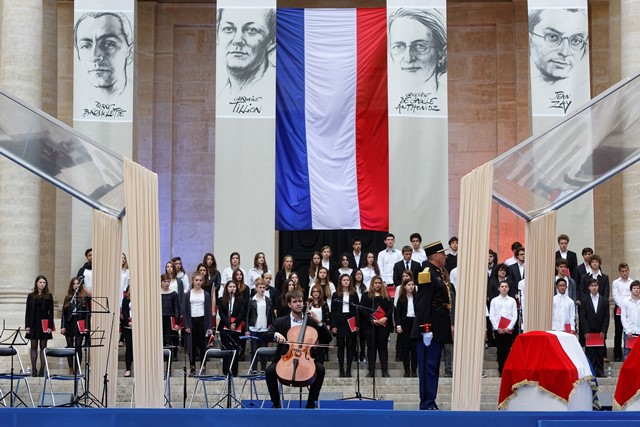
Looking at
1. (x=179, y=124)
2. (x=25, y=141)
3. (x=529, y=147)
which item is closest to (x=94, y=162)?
(x=25, y=141)

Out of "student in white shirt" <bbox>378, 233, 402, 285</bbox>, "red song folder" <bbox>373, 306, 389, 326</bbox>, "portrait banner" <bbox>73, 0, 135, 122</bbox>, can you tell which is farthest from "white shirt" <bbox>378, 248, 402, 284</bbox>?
"portrait banner" <bbox>73, 0, 135, 122</bbox>

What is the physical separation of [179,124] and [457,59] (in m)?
7.35

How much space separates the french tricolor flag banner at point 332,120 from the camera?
2389cm

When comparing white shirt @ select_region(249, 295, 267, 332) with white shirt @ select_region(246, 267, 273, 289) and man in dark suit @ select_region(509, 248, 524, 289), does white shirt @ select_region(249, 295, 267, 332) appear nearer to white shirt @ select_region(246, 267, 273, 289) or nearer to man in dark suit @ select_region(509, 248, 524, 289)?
white shirt @ select_region(246, 267, 273, 289)

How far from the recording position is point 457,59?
30016mm

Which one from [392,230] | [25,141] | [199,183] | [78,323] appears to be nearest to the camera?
[25,141]

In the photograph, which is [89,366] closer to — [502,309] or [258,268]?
[258,268]

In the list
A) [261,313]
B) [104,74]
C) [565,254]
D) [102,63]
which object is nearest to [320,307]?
[261,313]

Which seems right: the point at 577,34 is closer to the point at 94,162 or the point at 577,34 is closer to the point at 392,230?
the point at 392,230

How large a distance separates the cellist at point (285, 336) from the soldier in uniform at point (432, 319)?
1534mm

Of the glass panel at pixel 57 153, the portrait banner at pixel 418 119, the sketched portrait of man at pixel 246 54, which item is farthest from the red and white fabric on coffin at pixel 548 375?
the sketched portrait of man at pixel 246 54

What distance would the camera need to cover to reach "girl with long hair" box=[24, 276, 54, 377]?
20203 mm

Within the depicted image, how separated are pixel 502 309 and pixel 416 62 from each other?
636 cm

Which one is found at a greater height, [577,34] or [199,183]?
[577,34]
